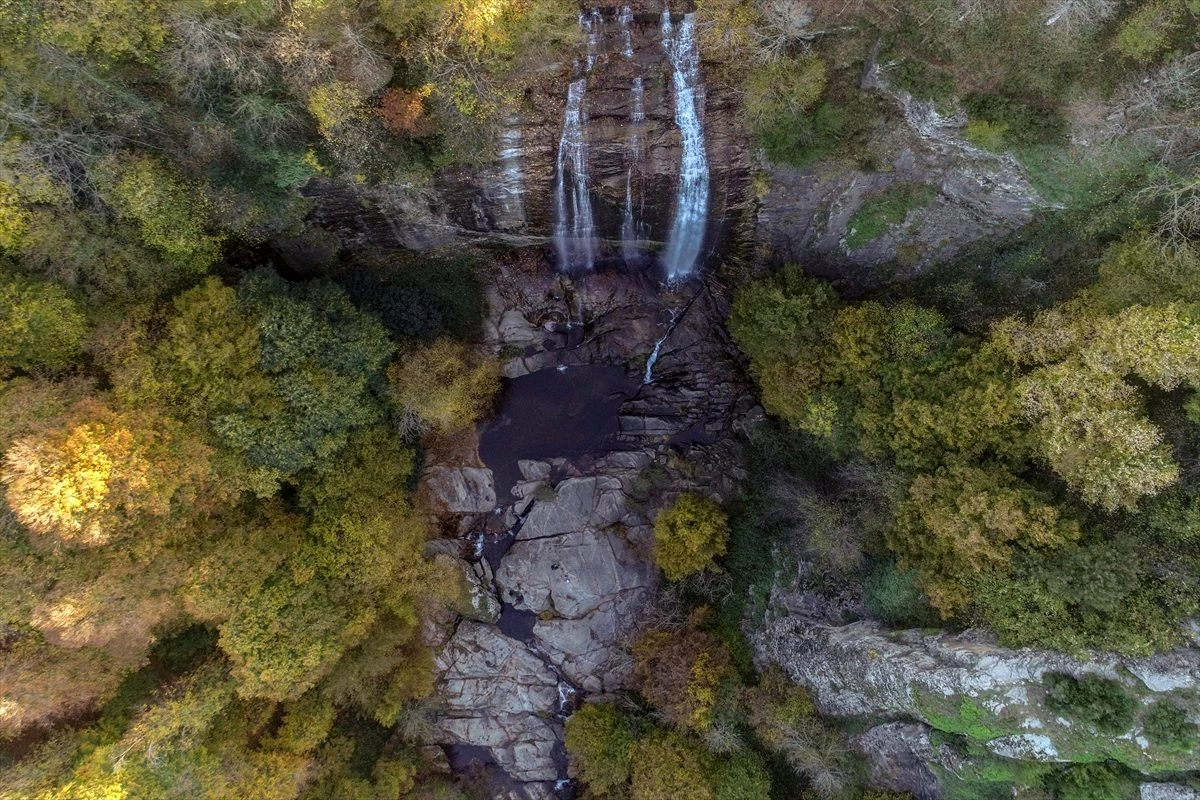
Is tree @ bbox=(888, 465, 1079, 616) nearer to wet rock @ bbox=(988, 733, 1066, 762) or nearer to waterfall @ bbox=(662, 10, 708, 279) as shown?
wet rock @ bbox=(988, 733, 1066, 762)

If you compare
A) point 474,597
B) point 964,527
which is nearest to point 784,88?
point 964,527

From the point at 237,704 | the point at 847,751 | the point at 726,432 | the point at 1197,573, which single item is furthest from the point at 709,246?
the point at 237,704

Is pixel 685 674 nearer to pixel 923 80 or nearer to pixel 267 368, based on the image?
pixel 267 368

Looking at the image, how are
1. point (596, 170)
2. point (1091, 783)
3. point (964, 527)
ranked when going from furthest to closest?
point (596, 170) < point (964, 527) < point (1091, 783)

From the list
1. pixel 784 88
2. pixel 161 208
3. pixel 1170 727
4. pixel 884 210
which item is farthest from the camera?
pixel 884 210

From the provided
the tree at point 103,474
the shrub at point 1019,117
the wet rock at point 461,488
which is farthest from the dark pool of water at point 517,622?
the shrub at point 1019,117

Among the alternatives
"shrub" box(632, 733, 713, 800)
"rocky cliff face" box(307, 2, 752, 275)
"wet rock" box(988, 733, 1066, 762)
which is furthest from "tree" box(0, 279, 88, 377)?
"wet rock" box(988, 733, 1066, 762)
